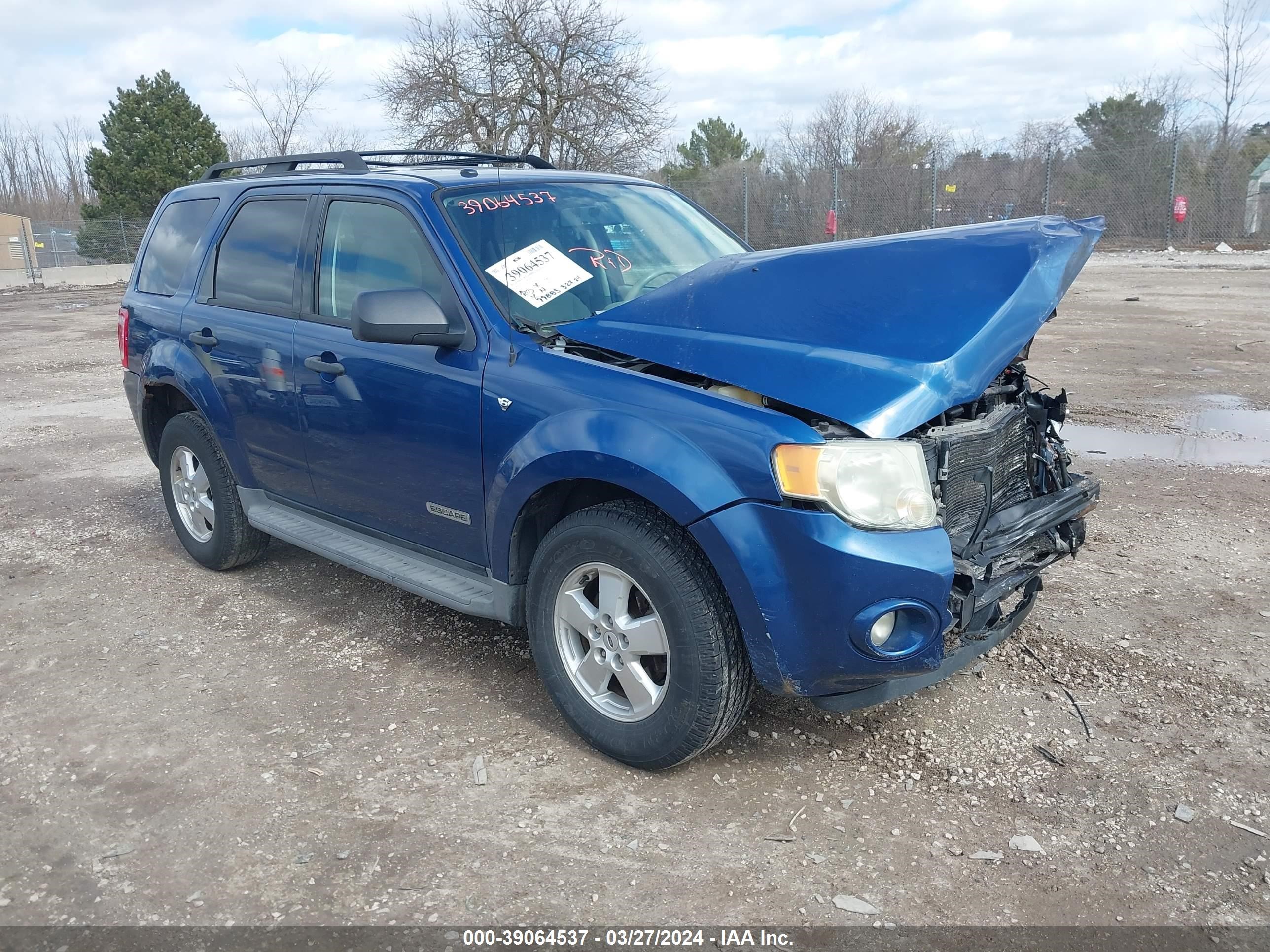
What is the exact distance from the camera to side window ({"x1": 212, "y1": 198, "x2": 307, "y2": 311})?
14.4 ft

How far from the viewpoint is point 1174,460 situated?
262 inches

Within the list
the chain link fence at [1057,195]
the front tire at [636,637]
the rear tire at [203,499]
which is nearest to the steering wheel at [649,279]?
the front tire at [636,637]

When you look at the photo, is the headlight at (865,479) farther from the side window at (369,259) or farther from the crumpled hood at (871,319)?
the side window at (369,259)

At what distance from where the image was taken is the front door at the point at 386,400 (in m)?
3.59

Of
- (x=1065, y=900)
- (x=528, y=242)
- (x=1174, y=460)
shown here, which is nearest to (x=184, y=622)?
(x=528, y=242)

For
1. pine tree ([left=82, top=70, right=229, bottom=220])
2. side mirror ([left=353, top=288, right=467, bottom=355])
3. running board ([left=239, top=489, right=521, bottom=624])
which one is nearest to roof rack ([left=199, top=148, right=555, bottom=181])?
side mirror ([left=353, top=288, right=467, bottom=355])

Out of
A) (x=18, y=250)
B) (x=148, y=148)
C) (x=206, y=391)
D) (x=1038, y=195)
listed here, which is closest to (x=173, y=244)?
(x=206, y=391)

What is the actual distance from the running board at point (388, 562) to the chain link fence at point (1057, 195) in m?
21.4

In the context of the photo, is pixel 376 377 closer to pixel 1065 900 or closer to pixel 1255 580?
pixel 1065 900

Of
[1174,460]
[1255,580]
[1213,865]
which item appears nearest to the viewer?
[1213,865]

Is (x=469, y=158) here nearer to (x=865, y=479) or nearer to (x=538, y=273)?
(x=538, y=273)

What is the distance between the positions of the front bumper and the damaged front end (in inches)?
0.5

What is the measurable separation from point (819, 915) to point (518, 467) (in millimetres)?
1620

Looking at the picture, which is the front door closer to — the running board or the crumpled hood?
the running board
